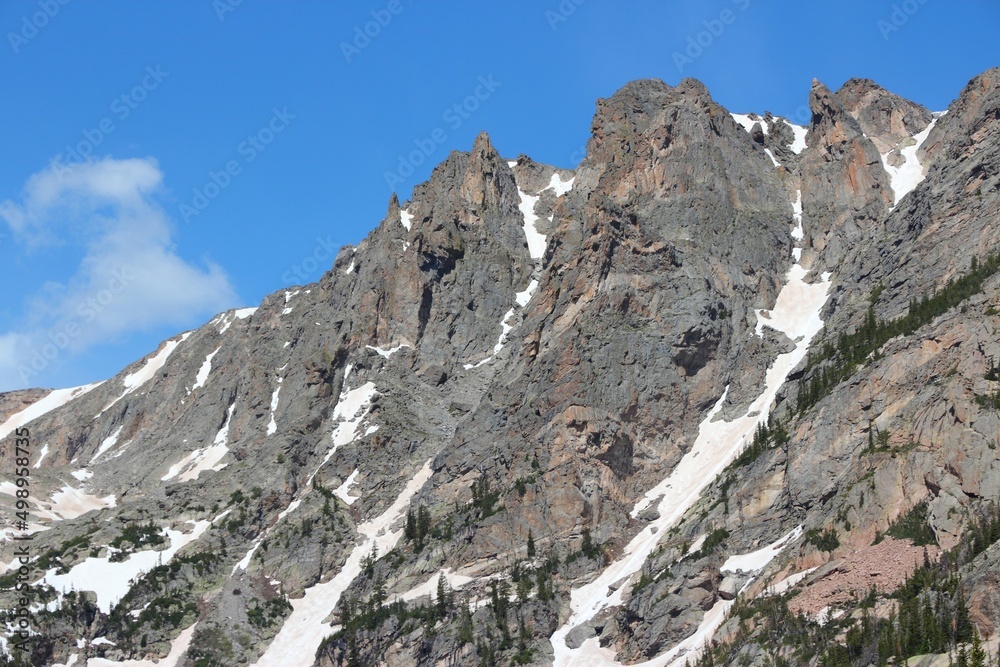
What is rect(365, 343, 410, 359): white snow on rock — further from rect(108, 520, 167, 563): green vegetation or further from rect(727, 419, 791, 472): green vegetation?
rect(727, 419, 791, 472): green vegetation

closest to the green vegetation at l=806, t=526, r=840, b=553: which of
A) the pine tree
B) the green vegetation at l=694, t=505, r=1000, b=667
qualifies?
the green vegetation at l=694, t=505, r=1000, b=667

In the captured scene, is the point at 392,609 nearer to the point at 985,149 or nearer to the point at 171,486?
the point at 171,486

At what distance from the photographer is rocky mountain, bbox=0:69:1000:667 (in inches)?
3757

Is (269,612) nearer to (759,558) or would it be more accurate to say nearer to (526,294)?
(759,558)

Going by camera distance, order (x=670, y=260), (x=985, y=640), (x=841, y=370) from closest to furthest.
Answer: (x=985, y=640) < (x=841, y=370) < (x=670, y=260)

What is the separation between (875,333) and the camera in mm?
122812

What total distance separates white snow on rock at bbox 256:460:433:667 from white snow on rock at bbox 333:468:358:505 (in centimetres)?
690

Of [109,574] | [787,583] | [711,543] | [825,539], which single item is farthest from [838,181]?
[109,574]

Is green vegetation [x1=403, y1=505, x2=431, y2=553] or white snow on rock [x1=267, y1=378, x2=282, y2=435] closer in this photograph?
green vegetation [x1=403, y1=505, x2=431, y2=553]

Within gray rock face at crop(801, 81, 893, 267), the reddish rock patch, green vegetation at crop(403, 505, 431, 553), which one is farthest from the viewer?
gray rock face at crop(801, 81, 893, 267)

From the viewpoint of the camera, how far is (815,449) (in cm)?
10962

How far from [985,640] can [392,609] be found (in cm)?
6556

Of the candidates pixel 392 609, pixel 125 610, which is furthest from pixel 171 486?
pixel 392 609

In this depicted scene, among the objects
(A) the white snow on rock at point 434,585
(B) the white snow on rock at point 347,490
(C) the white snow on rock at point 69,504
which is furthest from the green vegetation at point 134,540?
(A) the white snow on rock at point 434,585
